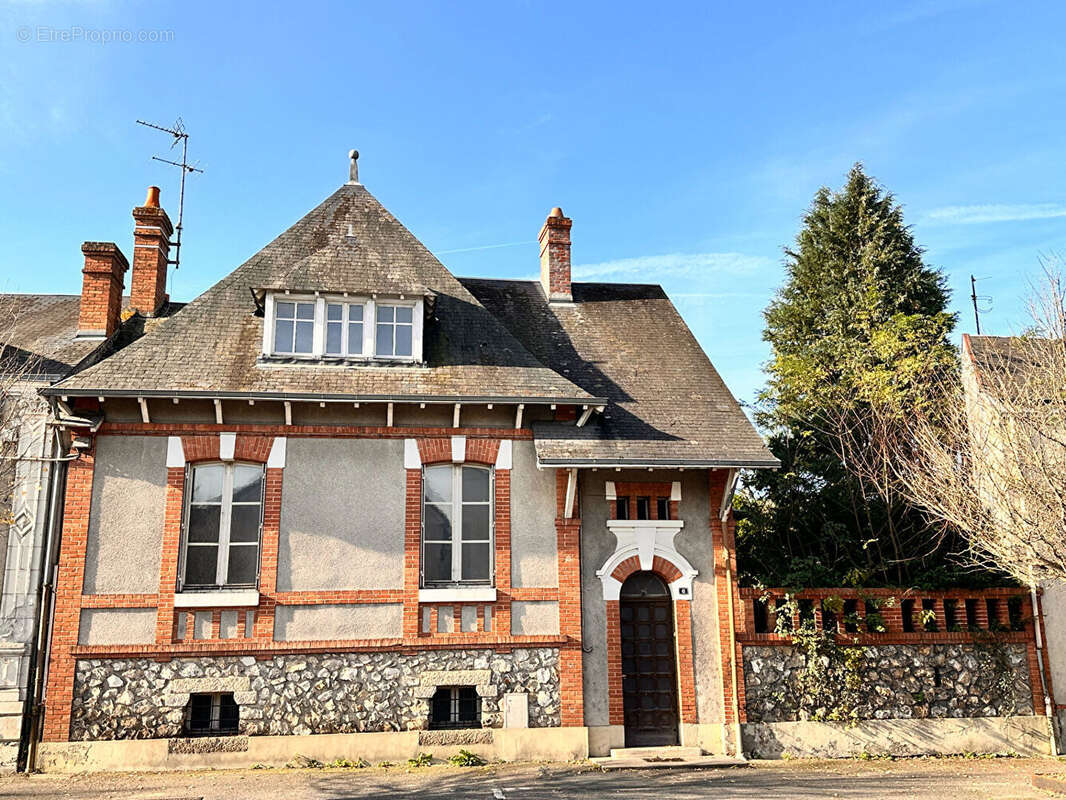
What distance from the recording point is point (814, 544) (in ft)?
48.4

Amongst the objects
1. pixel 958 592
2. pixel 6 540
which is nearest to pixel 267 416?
pixel 6 540

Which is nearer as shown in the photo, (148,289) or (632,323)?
(148,289)

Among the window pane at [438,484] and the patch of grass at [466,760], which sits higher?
the window pane at [438,484]

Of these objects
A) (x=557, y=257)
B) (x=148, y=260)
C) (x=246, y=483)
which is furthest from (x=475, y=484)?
(x=148, y=260)

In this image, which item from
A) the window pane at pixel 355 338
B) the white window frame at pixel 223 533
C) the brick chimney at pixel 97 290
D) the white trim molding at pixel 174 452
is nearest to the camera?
the white window frame at pixel 223 533

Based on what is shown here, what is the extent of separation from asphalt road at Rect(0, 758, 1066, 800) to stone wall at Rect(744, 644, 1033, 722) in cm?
89

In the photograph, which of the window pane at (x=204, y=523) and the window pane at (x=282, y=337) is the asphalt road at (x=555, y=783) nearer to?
the window pane at (x=204, y=523)

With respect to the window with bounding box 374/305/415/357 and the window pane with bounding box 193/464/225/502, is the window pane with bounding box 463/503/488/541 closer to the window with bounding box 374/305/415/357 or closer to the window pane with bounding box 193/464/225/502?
the window with bounding box 374/305/415/357

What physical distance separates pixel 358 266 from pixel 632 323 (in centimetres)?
524

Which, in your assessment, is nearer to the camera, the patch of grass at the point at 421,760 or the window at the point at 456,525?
the patch of grass at the point at 421,760

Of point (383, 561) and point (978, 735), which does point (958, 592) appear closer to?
point (978, 735)

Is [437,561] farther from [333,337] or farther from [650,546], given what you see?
[333,337]

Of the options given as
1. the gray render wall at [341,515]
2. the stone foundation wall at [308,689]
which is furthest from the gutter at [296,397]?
the stone foundation wall at [308,689]

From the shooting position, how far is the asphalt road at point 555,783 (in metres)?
9.81
